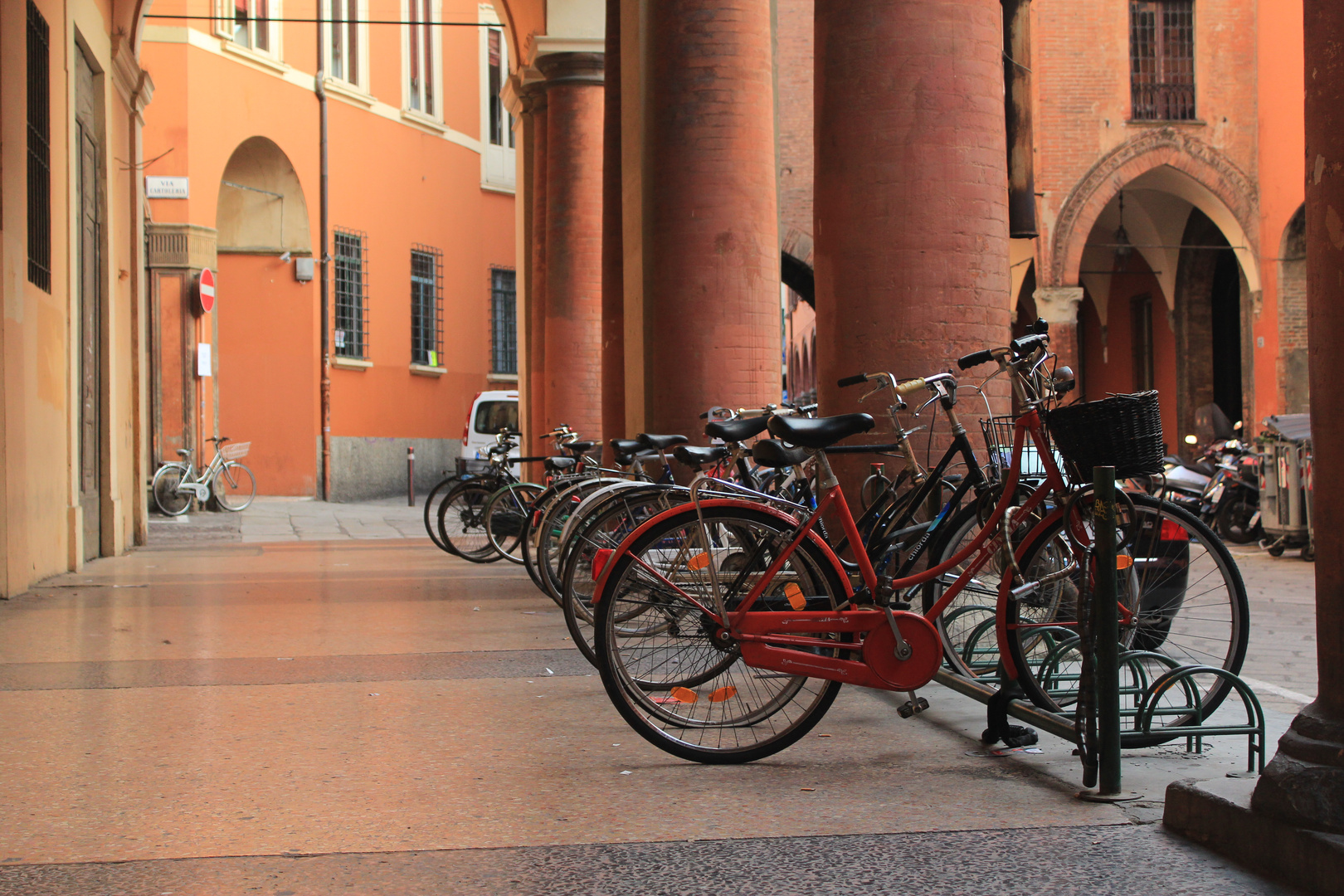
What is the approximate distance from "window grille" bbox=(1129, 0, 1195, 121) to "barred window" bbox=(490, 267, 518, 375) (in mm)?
12340

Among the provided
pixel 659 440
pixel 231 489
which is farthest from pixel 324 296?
pixel 659 440

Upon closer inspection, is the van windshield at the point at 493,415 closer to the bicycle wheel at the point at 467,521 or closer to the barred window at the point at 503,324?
the barred window at the point at 503,324

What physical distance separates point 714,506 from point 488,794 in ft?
3.27

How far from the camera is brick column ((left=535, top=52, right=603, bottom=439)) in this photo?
13.8 meters

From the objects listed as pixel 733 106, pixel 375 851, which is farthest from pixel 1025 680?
pixel 733 106

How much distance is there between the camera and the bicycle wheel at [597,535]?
16.3 ft

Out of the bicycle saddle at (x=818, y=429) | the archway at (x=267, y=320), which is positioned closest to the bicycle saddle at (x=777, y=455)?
the bicycle saddle at (x=818, y=429)

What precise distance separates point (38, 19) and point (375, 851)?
26.8ft

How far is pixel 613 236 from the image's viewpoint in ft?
35.3

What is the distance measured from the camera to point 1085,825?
3.06m

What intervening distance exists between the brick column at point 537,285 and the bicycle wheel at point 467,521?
4099 mm

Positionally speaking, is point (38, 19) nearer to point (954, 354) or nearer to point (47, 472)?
point (47, 472)

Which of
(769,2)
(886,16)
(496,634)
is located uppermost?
(769,2)

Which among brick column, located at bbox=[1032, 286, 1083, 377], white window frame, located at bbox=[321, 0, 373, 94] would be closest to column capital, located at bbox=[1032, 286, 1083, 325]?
brick column, located at bbox=[1032, 286, 1083, 377]
